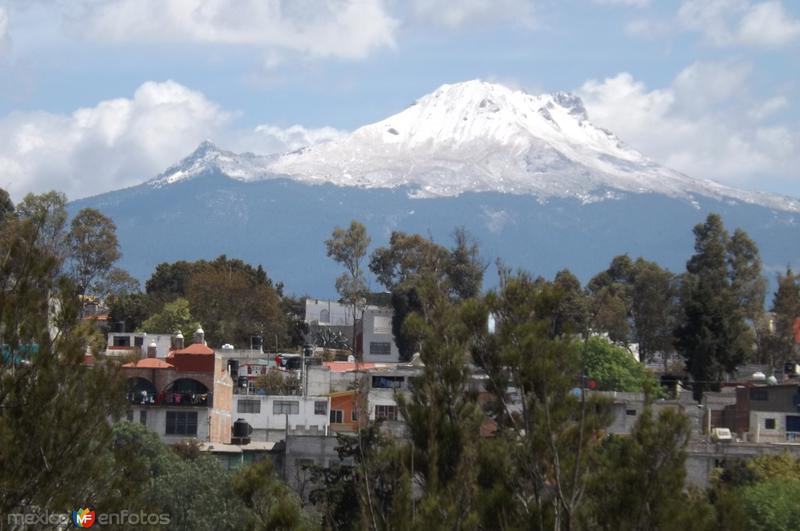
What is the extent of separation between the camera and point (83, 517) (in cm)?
2088

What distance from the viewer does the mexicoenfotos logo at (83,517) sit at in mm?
20375

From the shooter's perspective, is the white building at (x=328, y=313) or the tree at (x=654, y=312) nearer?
the tree at (x=654, y=312)

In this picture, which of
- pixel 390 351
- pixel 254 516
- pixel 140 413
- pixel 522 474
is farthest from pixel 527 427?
pixel 390 351

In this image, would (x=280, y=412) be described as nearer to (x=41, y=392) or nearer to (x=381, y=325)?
(x=381, y=325)

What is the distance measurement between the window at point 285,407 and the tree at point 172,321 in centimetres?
2135

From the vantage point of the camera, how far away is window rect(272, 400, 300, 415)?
5556 centimetres

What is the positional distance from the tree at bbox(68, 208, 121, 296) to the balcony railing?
26.8 m

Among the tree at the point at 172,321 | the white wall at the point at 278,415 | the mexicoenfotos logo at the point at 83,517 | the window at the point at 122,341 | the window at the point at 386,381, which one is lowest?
the mexicoenfotos logo at the point at 83,517

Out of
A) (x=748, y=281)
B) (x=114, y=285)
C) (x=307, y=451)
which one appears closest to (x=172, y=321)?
(x=114, y=285)

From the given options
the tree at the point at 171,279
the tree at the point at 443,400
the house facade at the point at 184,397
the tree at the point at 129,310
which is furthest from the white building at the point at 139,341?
the tree at the point at 443,400

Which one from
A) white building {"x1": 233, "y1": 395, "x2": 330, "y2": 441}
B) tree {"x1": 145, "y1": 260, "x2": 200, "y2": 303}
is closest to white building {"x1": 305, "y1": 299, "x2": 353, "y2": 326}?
tree {"x1": 145, "y1": 260, "x2": 200, "y2": 303}

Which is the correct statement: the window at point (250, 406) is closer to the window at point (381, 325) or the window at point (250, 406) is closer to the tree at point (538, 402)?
the window at point (381, 325)

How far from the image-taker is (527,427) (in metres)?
20.5

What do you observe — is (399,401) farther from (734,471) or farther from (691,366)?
(691,366)
